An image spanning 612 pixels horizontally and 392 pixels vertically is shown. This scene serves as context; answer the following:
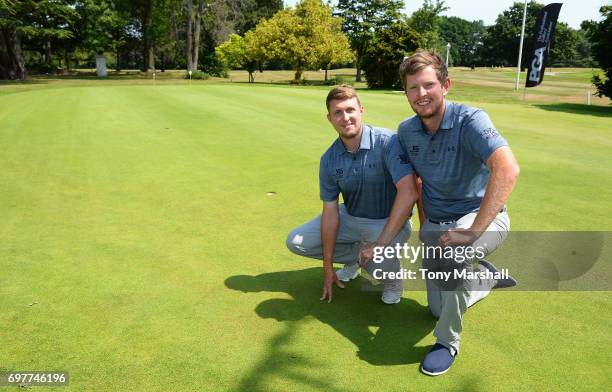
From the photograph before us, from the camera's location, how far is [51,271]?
4238 mm

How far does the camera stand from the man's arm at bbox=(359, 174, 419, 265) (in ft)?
10.8

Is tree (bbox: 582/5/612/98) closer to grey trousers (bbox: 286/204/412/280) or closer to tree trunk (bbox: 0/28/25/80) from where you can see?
grey trousers (bbox: 286/204/412/280)

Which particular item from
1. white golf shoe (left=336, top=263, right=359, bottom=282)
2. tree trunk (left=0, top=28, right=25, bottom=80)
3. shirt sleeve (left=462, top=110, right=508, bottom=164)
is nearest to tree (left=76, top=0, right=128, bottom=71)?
tree trunk (left=0, top=28, right=25, bottom=80)

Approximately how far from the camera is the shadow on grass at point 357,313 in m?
3.10

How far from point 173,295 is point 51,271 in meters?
1.36

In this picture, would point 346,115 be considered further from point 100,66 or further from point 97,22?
point 97,22

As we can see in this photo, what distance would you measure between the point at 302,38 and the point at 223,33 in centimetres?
1303

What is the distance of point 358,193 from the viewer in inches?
149

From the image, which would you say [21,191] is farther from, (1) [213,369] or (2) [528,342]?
(2) [528,342]

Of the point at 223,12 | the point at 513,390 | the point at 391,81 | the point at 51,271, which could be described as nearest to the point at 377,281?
the point at 513,390

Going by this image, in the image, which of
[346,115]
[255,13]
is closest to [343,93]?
[346,115]

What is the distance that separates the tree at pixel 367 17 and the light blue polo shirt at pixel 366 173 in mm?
47647

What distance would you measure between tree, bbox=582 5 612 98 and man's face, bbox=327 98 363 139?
22905 millimetres

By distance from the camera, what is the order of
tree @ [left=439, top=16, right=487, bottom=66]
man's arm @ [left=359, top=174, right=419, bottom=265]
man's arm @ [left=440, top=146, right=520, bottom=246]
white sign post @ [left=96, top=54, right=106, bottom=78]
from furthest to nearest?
1. tree @ [left=439, top=16, right=487, bottom=66]
2. white sign post @ [left=96, top=54, right=106, bottom=78]
3. man's arm @ [left=359, top=174, right=419, bottom=265]
4. man's arm @ [left=440, top=146, right=520, bottom=246]
